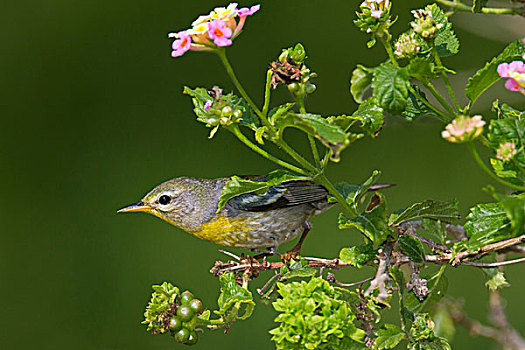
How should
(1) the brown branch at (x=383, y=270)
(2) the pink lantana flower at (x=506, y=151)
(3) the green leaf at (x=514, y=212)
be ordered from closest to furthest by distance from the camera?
(3) the green leaf at (x=514, y=212) < (2) the pink lantana flower at (x=506, y=151) < (1) the brown branch at (x=383, y=270)

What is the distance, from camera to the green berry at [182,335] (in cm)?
141

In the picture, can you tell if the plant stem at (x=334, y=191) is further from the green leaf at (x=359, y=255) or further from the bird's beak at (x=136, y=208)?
the bird's beak at (x=136, y=208)

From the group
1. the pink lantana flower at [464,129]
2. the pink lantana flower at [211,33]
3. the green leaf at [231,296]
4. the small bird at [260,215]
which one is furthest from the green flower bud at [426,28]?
the small bird at [260,215]

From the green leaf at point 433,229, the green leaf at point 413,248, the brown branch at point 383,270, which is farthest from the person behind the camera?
the green leaf at point 433,229

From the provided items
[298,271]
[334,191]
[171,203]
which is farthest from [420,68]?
[171,203]

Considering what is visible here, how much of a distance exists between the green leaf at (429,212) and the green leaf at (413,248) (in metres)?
0.05

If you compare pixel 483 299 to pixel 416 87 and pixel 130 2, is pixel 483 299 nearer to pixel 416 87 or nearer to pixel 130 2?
pixel 416 87

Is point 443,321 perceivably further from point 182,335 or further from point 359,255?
point 182,335

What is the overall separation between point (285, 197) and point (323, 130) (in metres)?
1.19

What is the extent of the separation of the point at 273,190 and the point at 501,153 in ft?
4.17

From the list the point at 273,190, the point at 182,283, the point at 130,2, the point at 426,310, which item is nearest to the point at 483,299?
→ the point at 182,283

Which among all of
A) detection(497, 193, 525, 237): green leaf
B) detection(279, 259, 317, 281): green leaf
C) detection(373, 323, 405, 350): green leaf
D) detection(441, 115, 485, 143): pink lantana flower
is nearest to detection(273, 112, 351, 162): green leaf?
detection(441, 115, 485, 143): pink lantana flower

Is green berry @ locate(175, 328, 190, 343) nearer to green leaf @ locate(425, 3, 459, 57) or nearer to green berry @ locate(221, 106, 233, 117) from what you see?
green berry @ locate(221, 106, 233, 117)

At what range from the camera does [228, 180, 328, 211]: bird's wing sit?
233 centimetres
